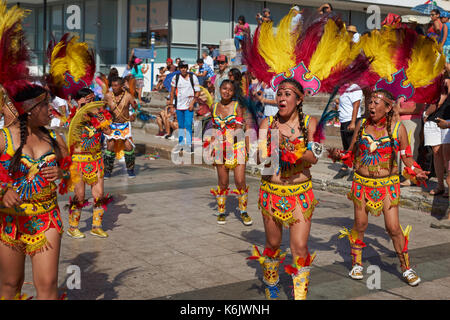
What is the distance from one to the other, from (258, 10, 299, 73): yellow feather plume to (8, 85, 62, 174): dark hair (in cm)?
221

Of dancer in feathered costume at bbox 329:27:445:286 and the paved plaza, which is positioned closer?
the paved plaza

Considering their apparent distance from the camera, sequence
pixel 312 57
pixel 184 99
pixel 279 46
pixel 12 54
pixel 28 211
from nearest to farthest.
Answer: pixel 28 211, pixel 12 54, pixel 312 57, pixel 279 46, pixel 184 99

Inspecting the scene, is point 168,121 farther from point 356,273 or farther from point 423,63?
point 356,273

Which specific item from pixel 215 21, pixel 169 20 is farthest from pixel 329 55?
pixel 215 21

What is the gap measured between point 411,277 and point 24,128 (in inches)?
158

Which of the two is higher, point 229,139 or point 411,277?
point 229,139

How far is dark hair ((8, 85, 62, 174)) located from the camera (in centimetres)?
402

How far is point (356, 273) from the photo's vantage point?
5.80 m

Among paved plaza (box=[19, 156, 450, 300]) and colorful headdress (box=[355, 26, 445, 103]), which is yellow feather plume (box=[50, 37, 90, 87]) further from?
colorful headdress (box=[355, 26, 445, 103])

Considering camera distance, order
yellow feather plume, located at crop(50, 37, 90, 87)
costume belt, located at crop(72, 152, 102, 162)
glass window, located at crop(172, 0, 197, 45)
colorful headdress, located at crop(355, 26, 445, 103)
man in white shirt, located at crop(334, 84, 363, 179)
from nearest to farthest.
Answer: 1. yellow feather plume, located at crop(50, 37, 90, 87)
2. colorful headdress, located at crop(355, 26, 445, 103)
3. costume belt, located at crop(72, 152, 102, 162)
4. man in white shirt, located at crop(334, 84, 363, 179)
5. glass window, located at crop(172, 0, 197, 45)

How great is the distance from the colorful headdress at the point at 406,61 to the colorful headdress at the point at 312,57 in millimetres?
978

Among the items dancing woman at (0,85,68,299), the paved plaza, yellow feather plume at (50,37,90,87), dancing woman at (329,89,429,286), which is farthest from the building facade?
dancing woman at (0,85,68,299)
